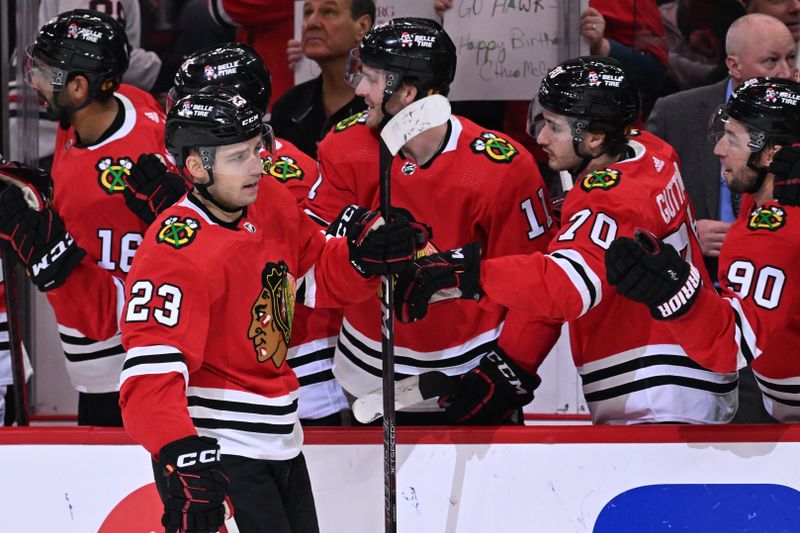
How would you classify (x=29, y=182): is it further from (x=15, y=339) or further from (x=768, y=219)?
(x=768, y=219)

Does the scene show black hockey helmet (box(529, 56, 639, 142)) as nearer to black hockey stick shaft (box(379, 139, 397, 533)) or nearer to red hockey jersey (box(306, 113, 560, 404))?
red hockey jersey (box(306, 113, 560, 404))

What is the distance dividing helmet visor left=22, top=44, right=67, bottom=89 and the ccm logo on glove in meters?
1.47

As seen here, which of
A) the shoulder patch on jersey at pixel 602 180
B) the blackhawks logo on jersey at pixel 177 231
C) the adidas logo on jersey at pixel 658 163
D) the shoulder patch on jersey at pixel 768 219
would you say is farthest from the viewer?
the adidas logo on jersey at pixel 658 163

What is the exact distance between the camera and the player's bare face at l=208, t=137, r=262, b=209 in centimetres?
249

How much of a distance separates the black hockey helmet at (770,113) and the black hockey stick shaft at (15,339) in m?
1.91

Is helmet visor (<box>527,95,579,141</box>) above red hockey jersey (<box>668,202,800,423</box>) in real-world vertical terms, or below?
above

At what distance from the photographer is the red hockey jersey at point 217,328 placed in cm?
229

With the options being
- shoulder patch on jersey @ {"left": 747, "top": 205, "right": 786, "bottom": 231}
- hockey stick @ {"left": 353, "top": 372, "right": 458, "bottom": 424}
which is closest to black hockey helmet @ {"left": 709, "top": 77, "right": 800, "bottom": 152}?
shoulder patch on jersey @ {"left": 747, "top": 205, "right": 786, "bottom": 231}

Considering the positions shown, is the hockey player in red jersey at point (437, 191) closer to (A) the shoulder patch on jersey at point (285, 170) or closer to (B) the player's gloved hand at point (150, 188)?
(A) the shoulder patch on jersey at point (285, 170)

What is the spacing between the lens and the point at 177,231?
2.42 m

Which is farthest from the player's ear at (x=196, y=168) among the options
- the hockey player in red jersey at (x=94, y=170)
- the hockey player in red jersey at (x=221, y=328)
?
the hockey player in red jersey at (x=94, y=170)

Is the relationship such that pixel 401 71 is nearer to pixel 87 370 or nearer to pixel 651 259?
pixel 651 259

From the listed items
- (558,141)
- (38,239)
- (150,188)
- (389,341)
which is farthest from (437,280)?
(38,239)

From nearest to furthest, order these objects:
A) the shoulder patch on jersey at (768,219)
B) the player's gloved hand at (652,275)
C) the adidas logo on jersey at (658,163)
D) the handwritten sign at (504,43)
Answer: the player's gloved hand at (652,275), the shoulder patch on jersey at (768,219), the adidas logo on jersey at (658,163), the handwritten sign at (504,43)
